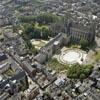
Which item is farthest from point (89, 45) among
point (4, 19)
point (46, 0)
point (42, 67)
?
point (46, 0)

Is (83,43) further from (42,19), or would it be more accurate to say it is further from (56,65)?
(42,19)

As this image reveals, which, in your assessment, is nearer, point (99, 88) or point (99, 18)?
point (99, 88)

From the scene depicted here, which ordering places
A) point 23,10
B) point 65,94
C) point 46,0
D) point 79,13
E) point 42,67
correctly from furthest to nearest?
point 46,0
point 23,10
point 79,13
point 42,67
point 65,94

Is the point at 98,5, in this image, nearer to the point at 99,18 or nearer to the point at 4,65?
the point at 99,18

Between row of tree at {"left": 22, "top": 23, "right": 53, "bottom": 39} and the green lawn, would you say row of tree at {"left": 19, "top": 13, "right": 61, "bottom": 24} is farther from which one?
the green lawn

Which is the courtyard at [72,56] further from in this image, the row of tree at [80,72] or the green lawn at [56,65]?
the row of tree at [80,72]

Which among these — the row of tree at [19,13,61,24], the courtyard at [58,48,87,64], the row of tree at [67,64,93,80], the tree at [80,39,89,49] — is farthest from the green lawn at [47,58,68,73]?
the row of tree at [19,13,61,24]

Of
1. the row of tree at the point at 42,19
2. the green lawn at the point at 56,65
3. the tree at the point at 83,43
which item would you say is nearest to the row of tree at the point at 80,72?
the green lawn at the point at 56,65

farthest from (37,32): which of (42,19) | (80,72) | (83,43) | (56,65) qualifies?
(80,72)

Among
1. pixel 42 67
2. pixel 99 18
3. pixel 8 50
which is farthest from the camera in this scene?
pixel 99 18

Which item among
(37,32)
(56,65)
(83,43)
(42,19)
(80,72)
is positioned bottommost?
(56,65)
